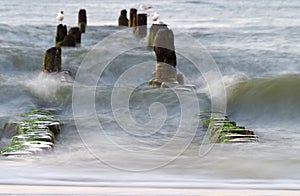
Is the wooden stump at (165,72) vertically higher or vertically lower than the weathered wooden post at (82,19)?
lower

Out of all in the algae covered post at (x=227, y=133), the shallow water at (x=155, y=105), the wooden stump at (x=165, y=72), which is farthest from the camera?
the wooden stump at (x=165, y=72)

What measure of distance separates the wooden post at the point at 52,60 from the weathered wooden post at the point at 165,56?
1.53 m

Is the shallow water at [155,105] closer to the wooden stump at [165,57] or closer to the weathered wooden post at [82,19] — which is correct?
the wooden stump at [165,57]

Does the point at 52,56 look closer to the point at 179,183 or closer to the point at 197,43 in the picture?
the point at 179,183

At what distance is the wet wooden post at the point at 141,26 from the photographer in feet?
59.3

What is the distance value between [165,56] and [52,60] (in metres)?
1.75

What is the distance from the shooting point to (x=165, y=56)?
36.0 feet

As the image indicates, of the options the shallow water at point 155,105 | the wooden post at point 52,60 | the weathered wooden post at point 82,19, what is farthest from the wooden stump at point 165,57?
the weathered wooden post at point 82,19

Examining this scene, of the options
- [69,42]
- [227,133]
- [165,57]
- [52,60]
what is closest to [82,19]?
[69,42]

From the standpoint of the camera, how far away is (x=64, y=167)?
6.89 meters

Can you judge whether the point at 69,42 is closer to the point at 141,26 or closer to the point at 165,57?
the point at 141,26

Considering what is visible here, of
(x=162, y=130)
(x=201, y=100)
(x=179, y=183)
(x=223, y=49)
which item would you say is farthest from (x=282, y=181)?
(x=223, y=49)

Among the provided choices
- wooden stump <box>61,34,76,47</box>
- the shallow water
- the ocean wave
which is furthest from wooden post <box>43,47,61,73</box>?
wooden stump <box>61,34,76,47</box>

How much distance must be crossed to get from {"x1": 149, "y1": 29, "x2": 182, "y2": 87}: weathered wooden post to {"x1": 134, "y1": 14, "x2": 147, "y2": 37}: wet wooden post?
21.7 ft
